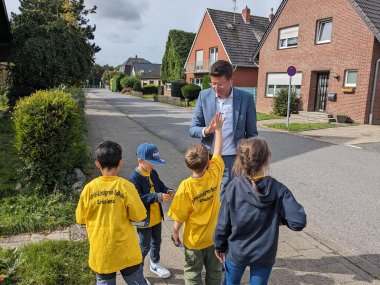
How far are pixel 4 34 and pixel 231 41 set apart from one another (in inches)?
757

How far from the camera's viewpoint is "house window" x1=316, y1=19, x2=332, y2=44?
1878 cm

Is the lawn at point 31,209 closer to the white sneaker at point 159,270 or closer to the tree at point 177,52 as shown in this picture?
the white sneaker at point 159,270

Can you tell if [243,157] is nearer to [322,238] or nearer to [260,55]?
[322,238]

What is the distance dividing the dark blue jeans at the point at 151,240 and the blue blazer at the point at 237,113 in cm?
96

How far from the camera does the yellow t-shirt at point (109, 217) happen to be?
2.43 meters

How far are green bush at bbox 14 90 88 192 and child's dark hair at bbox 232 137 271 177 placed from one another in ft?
11.4

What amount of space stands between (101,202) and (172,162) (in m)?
5.89

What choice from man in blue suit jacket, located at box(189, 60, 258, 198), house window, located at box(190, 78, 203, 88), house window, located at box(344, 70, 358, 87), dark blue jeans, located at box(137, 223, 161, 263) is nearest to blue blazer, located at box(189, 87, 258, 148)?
man in blue suit jacket, located at box(189, 60, 258, 198)

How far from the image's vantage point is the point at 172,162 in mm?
8305

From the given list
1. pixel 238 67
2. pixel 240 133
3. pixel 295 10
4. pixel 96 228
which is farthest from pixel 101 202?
pixel 238 67

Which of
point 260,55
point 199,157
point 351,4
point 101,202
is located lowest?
point 101,202

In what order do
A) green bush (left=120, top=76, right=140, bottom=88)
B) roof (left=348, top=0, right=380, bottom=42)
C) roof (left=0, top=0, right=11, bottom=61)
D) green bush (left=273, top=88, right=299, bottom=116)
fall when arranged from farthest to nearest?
green bush (left=120, top=76, right=140, bottom=88) < green bush (left=273, top=88, right=299, bottom=116) < roof (left=348, top=0, right=380, bottom=42) < roof (left=0, top=0, right=11, bottom=61)

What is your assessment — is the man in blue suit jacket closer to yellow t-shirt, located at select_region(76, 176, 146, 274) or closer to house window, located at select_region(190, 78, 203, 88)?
yellow t-shirt, located at select_region(76, 176, 146, 274)

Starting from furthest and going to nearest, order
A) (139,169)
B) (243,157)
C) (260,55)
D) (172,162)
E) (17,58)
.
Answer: (260,55) → (17,58) → (172,162) → (139,169) → (243,157)
